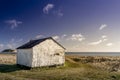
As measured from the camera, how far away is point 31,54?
3192cm

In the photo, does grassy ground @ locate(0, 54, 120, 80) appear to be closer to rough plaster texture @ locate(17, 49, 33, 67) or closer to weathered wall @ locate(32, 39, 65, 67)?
weathered wall @ locate(32, 39, 65, 67)

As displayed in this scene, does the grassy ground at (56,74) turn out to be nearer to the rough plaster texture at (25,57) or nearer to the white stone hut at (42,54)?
the white stone hut at (42,54)

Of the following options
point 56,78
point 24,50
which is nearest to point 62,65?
point 24,50

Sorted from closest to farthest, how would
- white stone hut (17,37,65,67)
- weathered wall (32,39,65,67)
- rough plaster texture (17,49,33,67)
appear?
white stone hut (17,37,65,67) < rough plaster texture (17,49,33,67) < weathered wall (32,39,65,67)

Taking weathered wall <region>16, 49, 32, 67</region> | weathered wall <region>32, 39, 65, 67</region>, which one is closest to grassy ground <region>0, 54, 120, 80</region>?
weathered wall <region>32, 39, 65, 67</region>

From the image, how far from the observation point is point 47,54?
3375 centimetres

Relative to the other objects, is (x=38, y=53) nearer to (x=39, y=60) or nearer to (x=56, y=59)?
(x=39, y=60)

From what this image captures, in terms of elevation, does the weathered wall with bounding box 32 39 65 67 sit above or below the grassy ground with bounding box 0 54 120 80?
above

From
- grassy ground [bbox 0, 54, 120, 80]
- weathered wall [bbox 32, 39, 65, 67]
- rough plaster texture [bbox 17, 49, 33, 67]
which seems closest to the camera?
grassy ground [bbox 0, 54, 120, 80]

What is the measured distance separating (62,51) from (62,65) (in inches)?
111

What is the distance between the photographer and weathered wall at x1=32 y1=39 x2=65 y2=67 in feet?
106

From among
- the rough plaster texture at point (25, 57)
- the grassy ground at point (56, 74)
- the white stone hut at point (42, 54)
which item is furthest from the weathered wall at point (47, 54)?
the grassy ground at point (56, 74)

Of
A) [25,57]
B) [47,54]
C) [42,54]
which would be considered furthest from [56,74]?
[25,57]

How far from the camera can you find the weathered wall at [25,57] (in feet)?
106
